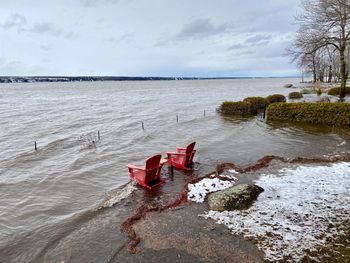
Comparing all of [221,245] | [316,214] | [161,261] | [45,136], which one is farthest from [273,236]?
[45,136]

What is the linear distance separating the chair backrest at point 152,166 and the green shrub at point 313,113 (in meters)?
17.0

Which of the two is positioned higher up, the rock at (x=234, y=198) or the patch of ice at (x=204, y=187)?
the rock at (x=234, y=198)

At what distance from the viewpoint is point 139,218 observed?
854cm

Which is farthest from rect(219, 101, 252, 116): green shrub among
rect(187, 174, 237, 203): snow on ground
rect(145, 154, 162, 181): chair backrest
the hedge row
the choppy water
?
rect(145, 154, 162, 181): chair backrest

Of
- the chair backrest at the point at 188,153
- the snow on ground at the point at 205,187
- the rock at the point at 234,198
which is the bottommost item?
the snow on ground at the point at 205,187

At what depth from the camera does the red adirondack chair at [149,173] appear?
35.7ft

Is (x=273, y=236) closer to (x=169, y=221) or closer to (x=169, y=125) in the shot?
(x=169, y=221)

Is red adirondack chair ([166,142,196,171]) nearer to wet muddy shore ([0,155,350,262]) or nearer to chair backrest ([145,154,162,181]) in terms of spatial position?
chair backrest ([145,154,162,181])

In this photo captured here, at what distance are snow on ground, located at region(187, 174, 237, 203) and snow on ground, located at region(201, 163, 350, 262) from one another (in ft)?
3.68

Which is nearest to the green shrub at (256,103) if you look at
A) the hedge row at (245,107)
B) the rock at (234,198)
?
the hedge row at (245,107)

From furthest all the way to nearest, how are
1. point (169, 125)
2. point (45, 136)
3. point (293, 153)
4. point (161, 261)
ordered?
point (169, 125)
point (45, 136)
point (293, 153)
point (161, 261)

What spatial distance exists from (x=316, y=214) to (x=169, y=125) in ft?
66.5

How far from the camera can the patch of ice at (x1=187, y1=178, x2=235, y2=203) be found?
9.72 m

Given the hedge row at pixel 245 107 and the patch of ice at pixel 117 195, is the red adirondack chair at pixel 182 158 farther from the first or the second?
the hedge row at pixel 245 107
